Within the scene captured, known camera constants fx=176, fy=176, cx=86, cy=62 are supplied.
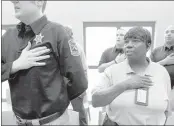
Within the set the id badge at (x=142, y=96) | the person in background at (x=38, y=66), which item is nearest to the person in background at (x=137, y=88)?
the id badge at (x=142, y=96)

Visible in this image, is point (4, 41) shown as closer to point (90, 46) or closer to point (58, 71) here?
point (58, 71)

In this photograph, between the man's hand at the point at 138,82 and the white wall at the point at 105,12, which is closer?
the man's hand at the point at 138,82

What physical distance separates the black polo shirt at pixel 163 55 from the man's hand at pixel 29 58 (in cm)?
41

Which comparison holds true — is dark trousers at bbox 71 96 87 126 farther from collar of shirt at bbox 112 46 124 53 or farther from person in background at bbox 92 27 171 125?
collar of shirt at bbox 112 46 124 53

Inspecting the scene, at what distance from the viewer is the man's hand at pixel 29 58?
55 cm

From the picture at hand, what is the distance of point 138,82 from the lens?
59cm

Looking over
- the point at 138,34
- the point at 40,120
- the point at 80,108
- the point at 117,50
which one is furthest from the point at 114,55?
the point at 40,120

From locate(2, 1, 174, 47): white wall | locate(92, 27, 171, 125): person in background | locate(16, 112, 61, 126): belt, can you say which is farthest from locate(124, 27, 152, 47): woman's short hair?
locate(16, 112, 61, 126): belt

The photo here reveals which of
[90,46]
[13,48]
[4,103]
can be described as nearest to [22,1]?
[13,48]

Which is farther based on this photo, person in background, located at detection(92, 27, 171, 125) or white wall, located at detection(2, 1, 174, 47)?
white wall, located at detection(2, 1, 174, 47)

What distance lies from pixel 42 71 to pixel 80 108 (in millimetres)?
293

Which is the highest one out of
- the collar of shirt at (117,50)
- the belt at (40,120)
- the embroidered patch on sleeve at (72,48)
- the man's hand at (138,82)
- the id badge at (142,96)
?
the embroidered patch on sleeve at (72,48)

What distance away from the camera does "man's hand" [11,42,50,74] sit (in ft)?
1.80

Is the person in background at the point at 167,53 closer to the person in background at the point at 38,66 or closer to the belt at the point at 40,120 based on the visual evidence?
the person in background at the point at 38,66
